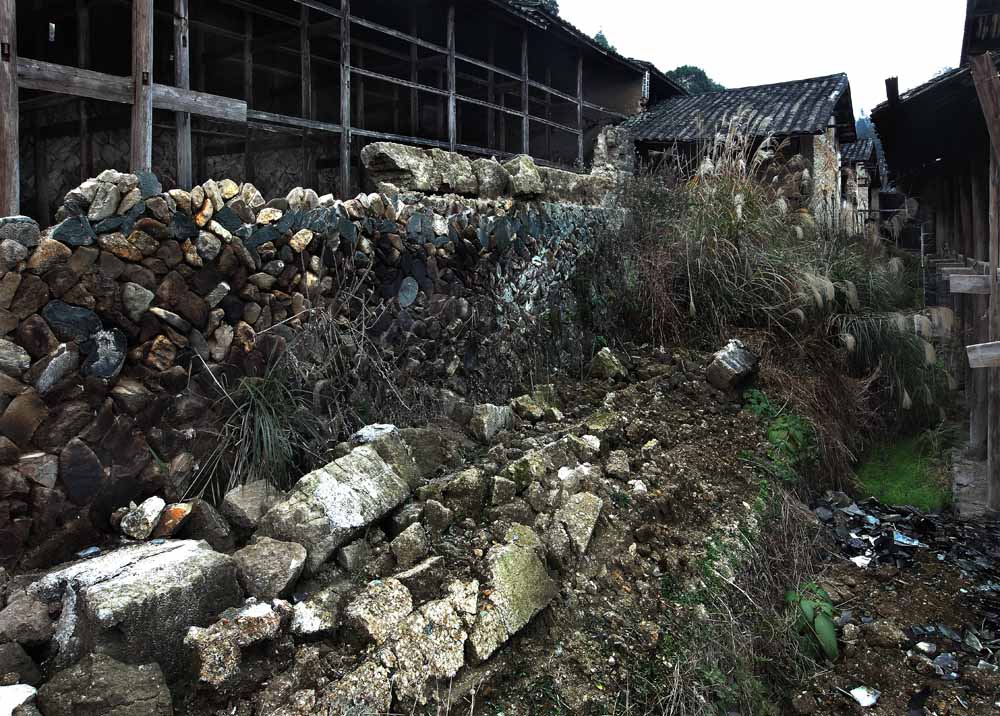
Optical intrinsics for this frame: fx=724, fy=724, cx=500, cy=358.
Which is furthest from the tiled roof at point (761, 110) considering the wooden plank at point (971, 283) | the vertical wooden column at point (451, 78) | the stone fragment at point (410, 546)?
the stone fragment at point (410, 546)

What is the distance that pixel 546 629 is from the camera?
120 inches

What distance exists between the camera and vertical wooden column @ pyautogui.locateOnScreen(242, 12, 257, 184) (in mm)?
8391

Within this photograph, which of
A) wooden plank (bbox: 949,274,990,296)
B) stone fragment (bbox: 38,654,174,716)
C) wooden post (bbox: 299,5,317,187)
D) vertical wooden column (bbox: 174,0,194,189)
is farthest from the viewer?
wooden post (bbox: 299,5,317,187)

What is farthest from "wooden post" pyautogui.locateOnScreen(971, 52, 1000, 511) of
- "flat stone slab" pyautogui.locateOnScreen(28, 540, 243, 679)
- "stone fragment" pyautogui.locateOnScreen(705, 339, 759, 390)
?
"flat stone slab" pyautogui.locateOnScreen(28, 540, 243, 679)

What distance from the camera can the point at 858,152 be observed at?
70.4 feet

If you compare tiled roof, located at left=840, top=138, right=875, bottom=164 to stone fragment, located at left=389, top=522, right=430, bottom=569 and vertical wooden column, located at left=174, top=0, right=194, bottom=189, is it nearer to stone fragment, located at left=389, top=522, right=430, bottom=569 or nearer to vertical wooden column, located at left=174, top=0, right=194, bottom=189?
vertical wooden column, located at left=174, top=0, right=194, bottom=189

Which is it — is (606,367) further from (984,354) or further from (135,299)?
(135,299)

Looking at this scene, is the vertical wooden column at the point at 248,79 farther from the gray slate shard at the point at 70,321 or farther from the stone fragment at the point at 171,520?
the stone fragment at the point at 171,520

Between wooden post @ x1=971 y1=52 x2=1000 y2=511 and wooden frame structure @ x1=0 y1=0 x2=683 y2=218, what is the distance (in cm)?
481

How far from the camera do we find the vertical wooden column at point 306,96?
7.57 metres

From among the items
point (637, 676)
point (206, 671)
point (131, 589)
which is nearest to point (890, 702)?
point (637, 676)

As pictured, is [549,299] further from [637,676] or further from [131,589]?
[131,589]

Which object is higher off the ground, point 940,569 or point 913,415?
point 913,415

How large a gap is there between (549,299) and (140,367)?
3.56 meters
